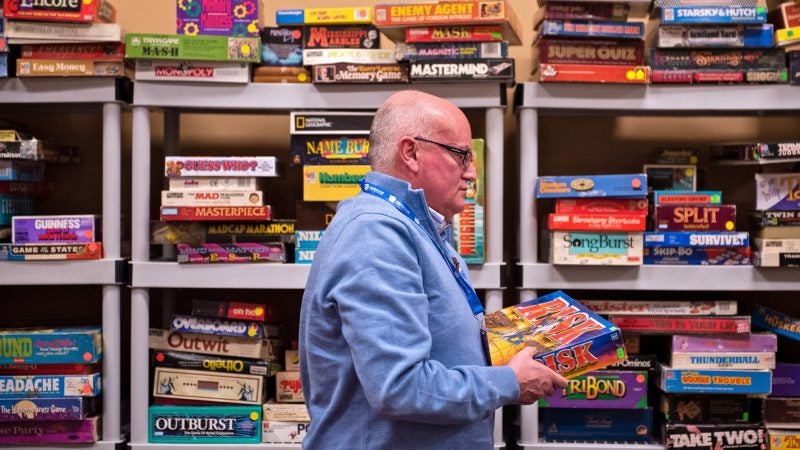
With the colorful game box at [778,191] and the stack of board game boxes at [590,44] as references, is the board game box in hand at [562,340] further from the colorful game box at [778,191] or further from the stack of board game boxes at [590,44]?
the colorful game box at [778,191]

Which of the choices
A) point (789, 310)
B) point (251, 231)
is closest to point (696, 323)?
point (789, 310)

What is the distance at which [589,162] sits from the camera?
3332 mm

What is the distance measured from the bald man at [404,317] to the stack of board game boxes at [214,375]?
1057mm

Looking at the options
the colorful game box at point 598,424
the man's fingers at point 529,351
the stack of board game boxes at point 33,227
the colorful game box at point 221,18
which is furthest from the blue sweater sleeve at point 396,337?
the stack of board game boxes at point 33,227

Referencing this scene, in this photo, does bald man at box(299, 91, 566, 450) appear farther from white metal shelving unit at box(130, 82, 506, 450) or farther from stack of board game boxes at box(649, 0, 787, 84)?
stack of board game boxes at box(649, 0, 787, 84)

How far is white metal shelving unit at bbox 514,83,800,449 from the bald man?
3.22ft

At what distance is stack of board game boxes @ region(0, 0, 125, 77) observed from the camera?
107 inches

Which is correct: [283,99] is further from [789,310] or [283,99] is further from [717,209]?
[789,310]

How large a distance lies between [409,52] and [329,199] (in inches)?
21.5

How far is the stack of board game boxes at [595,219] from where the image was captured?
269 centimetres

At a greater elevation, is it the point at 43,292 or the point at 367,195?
the point at 367,195

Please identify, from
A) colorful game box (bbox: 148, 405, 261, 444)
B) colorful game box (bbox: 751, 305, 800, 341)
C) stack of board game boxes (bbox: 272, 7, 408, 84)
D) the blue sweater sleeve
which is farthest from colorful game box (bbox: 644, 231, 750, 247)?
colorful game box (bbox: 148, 405, 261, 444)

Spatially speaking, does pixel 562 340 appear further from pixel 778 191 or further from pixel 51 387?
pixel 51 387

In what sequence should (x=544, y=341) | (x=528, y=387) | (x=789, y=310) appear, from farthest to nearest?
(x=789, y=310) < (x=544, y=341) < (x=528, y=387)
